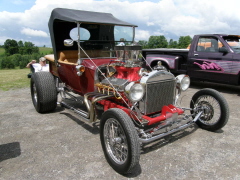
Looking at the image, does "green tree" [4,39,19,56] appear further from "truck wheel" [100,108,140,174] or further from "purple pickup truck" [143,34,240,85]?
"truck wheel" [100,108,140,174]

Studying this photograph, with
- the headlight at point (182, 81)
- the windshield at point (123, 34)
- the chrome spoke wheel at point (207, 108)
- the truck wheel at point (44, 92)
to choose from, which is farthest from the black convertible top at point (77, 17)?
the chrome spoke wheel at point (207, 108)

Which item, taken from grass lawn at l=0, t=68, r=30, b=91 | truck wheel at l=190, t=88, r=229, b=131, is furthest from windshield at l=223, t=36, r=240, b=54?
grass lawn at l=0, t=68, r=30, b=91

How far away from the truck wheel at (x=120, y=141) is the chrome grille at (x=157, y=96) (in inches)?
26.8

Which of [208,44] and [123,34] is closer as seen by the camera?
[123,34]

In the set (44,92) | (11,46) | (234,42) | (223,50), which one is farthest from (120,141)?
(11,46)

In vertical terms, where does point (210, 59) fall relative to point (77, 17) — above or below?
below

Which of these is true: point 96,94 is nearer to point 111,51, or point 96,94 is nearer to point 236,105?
point 111,51

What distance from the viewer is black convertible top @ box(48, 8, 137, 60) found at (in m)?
4.13

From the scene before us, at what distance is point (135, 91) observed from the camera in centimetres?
294

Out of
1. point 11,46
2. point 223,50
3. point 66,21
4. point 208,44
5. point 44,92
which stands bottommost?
point 44,92

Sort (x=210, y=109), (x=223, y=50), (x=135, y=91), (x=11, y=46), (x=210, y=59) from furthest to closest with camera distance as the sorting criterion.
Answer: (x=11, y=46), (x=210, y=59), (x=223, y=50), (x=210, y=109), (x=135, y=91)

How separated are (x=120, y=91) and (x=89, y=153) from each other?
3.42 feet

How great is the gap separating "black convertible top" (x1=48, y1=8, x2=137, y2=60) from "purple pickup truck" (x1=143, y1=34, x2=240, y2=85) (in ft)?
11.2

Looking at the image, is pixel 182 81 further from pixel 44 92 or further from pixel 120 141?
pixel 44 92
